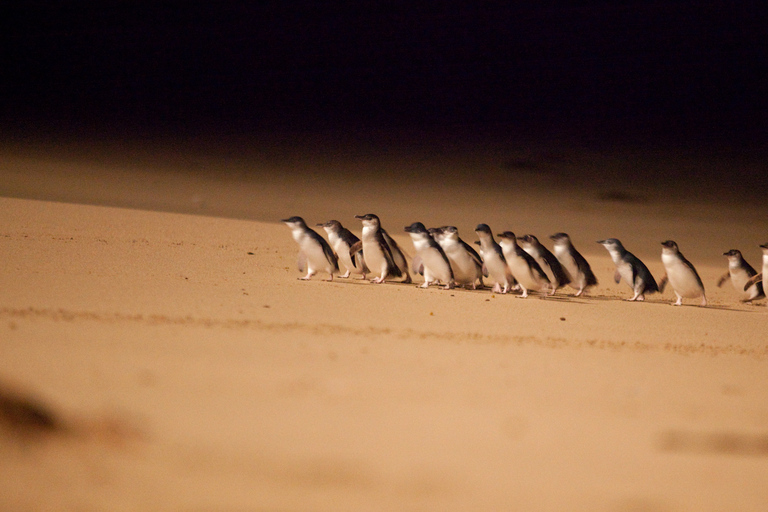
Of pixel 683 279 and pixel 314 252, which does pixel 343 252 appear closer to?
pixel 314 252

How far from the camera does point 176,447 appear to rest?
2.66 m

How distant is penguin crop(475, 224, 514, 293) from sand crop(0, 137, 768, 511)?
537 mm

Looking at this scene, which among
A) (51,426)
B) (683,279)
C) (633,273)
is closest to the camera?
(51,426)

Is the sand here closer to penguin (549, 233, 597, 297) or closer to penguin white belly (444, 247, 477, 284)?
penguin (549, 233, 597, 297)

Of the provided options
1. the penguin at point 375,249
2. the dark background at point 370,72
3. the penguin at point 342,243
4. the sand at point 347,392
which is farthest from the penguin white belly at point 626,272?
the dark background at point 370,72

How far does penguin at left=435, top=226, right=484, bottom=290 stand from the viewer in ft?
27.6

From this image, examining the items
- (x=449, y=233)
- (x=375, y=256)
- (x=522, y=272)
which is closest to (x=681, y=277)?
(x=522, y=272)

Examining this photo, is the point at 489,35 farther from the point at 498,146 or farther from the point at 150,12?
the point at 150,12

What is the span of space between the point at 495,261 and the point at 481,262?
0.43 m

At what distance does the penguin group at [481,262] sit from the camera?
26.3ft

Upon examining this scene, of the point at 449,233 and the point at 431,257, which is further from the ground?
the point at 449,233

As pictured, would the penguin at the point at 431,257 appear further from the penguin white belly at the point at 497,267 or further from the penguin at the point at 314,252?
the penguin at the point at 314,252

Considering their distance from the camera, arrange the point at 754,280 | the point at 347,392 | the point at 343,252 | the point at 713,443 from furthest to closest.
→ 1. the point at 754,280
2. the point at 343,252
3. the point at 347,392
4. the point at 713,443

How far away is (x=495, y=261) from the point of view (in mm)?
8250
